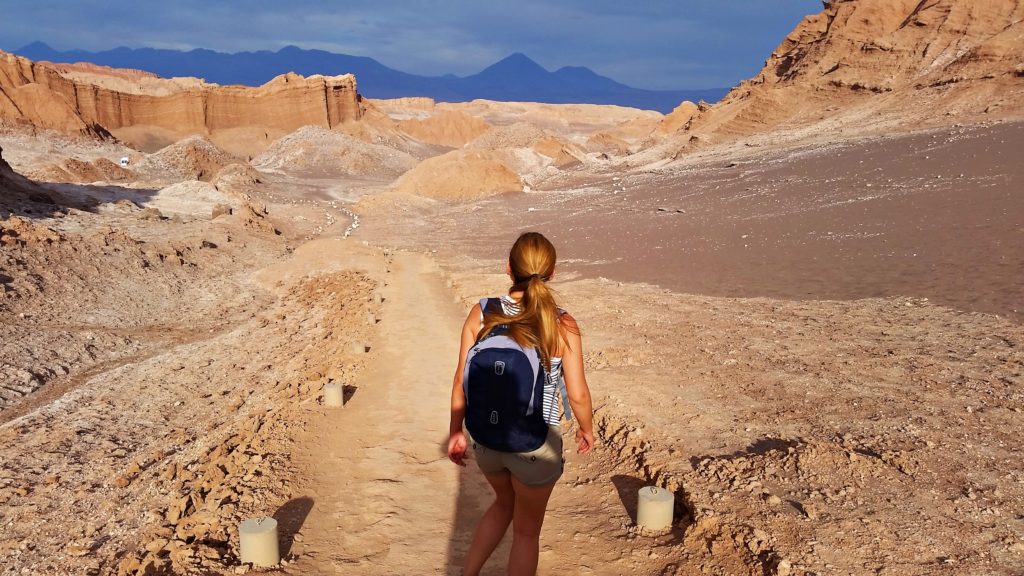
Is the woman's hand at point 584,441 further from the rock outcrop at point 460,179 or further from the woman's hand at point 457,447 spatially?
the rock outcrop at point 460,179

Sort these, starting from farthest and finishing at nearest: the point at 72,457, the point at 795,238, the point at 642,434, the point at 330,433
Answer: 1. the point at 795,238
2. the point at 72,457
3. the point at 330,433
4. the point at 642,434

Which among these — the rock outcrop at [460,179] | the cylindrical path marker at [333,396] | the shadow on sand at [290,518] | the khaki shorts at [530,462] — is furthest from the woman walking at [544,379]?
the rock outcrop at [460,179]

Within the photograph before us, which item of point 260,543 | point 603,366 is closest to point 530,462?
point 260,543

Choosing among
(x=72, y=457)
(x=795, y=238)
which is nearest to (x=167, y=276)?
(x=72, y=457)

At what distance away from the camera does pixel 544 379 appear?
279cm

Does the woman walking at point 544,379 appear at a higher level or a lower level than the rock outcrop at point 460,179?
lower

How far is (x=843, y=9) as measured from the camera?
127 feet

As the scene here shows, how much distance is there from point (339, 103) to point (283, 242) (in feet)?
155

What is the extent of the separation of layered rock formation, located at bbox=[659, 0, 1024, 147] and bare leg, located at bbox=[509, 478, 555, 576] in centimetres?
2709

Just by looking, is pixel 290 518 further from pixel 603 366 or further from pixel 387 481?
pixel 603 366

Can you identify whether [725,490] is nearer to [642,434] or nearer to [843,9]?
[642,434]

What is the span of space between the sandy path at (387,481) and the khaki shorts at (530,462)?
164 centimetres

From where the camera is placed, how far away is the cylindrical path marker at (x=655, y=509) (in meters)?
4.36

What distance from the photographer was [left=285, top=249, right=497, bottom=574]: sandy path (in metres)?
4.32
